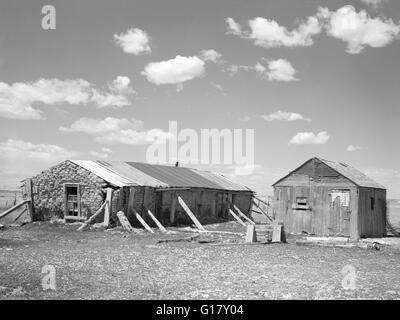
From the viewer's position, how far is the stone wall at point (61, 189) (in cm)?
2523

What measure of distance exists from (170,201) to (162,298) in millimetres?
20579

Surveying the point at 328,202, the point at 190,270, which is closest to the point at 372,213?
the point at 328,202

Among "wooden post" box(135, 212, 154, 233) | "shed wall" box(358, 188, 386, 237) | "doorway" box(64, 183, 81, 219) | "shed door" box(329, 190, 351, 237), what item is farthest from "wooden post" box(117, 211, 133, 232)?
"shed wall" box(358, 188, 386, 237)

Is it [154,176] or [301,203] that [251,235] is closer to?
[301,203]

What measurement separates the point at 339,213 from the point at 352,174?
285 cm

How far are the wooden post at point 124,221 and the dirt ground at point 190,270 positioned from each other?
3374mm

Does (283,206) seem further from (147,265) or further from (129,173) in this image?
(147,265)

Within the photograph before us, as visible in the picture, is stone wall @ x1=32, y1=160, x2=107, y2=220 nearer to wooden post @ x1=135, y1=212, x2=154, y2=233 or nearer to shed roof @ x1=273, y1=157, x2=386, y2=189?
wooden post @ x1=135, y1=212, x2=154, y2=233

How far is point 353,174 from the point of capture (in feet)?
87.2

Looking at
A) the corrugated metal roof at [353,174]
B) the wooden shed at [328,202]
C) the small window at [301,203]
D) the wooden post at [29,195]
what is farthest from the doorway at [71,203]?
the corrugated metal roof at [353,174]

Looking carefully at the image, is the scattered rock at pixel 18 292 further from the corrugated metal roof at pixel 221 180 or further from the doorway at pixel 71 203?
the corrugated metal roof at pixel 221 180

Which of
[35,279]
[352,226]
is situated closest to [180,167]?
[352,226]
